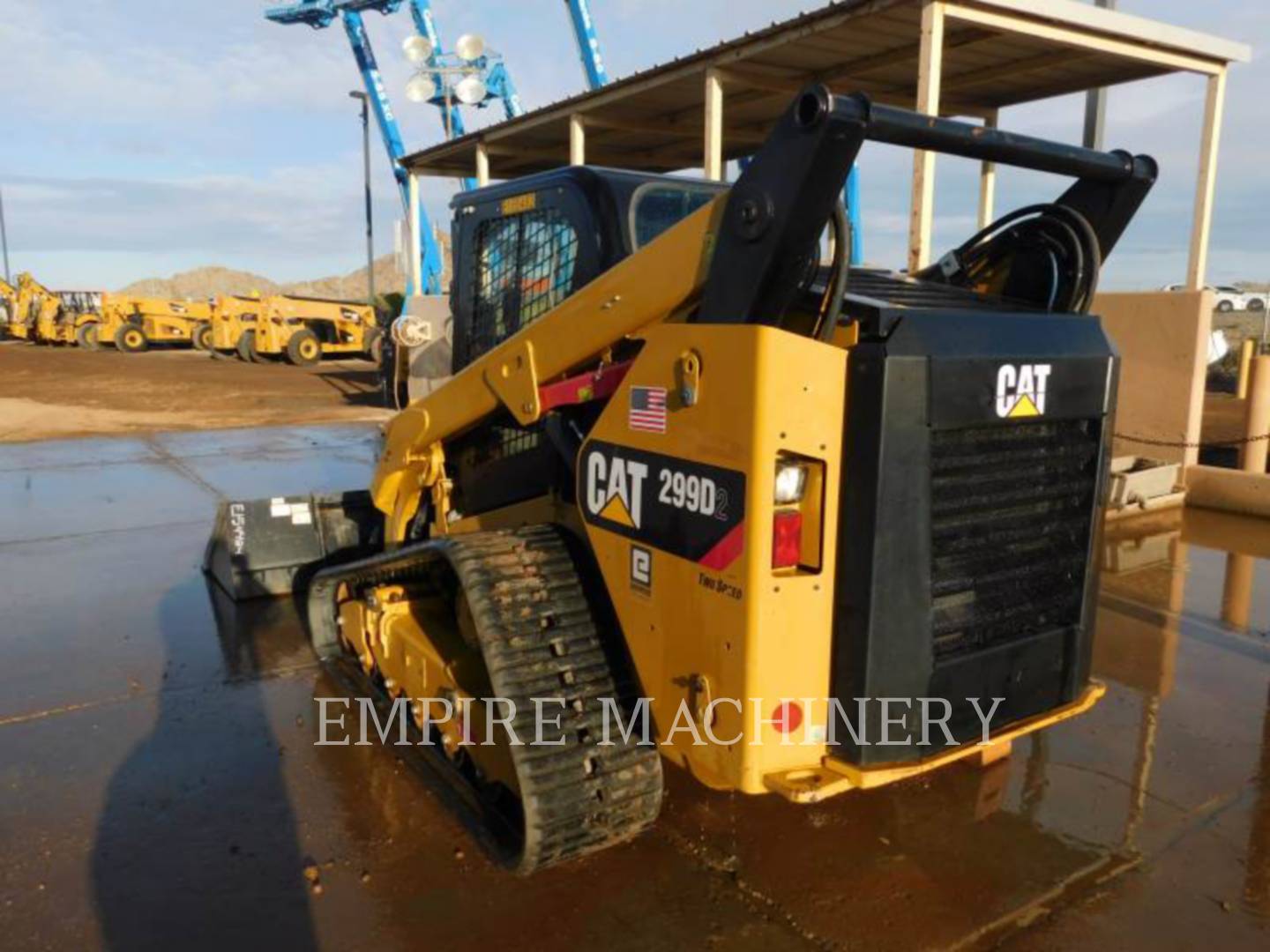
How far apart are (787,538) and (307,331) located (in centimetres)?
2561

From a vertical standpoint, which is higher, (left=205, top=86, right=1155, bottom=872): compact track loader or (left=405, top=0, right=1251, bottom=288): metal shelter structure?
(left=405, top=0, right=1251, bottom=288): metal shelter structure

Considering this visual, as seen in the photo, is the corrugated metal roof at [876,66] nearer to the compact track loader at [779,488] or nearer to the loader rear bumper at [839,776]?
the compact track loader at [779,488]

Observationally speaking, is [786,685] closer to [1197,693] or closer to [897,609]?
[897,609]

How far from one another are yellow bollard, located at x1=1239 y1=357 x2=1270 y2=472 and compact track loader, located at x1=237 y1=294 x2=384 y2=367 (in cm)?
2118

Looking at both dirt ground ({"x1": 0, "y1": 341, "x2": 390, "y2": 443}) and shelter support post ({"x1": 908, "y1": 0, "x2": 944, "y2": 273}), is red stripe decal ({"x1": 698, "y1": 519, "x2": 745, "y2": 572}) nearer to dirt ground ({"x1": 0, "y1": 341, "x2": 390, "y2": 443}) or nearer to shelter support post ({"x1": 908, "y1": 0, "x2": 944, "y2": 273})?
shelter support post ({"x1": 908, "y1": 0, "x2": 944, "y2": 273})

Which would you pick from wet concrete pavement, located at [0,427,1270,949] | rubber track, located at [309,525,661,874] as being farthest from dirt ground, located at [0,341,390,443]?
rubber track, located at [309,525,661,874]

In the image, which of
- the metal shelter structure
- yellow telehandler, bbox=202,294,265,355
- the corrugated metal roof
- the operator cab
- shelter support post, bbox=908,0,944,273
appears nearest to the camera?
the operator cab

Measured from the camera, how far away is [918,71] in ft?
28.2

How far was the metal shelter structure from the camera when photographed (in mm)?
7383

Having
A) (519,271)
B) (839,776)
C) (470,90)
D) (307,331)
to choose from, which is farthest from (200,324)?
(839,776)

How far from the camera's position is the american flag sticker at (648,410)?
2609mm

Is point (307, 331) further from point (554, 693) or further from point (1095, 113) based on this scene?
point (554, 693)

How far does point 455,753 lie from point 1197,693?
3340 millimetres

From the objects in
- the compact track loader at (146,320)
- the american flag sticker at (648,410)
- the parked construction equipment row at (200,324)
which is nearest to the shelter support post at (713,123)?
the american flag sticker at (648,410)
